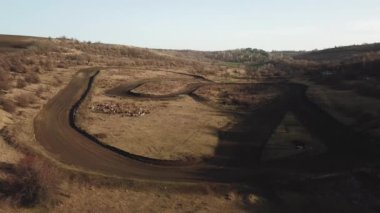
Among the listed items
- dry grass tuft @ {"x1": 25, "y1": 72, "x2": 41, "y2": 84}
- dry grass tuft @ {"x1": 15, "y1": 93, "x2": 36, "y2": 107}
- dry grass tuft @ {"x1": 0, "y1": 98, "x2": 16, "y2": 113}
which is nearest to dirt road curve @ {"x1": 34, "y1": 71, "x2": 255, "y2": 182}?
dry grass tuft @ {"x1": 0, "y1": 98, "x2": 16, "y2": 113}

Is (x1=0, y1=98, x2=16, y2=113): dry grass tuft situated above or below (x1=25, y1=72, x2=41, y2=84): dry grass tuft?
below

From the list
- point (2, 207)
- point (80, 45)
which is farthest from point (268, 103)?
point (80, 45)

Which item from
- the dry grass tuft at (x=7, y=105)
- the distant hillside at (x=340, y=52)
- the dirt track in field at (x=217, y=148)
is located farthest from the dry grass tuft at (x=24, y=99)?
the distant hillside at (x=340, y=52)

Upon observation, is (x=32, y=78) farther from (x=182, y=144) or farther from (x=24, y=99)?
(x=182, y=144)

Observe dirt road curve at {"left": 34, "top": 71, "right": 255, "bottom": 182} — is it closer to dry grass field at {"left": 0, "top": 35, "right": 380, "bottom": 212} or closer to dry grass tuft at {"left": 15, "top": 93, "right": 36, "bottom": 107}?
dry grass field at {"left": 0, "top": 35, "right": 380, "bottom": 212}

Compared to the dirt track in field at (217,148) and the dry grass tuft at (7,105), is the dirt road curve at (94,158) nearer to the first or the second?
the dirt track in field at (217,148)

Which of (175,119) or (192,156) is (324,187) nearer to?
(192,156)

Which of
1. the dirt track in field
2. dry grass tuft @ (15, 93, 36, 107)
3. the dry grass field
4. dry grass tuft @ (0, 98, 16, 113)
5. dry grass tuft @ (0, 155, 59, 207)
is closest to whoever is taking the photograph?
dry grass tuft @ (0, 155, 59, 207)

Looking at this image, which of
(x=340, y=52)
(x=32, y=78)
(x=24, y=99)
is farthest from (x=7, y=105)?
(x=340, y=52)
